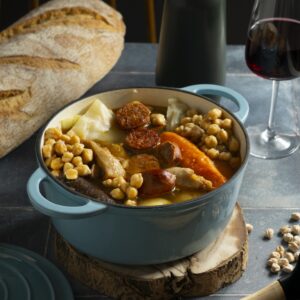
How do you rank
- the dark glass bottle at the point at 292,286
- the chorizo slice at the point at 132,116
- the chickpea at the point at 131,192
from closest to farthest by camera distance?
the dark glass bottle at the point at 292,286 < the chickpea at the point at 131,192 < the chorizo slice at the point at 132,116

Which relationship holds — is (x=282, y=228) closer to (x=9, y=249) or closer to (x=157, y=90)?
(x=157, y=90)

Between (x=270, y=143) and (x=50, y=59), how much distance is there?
1.92 ft

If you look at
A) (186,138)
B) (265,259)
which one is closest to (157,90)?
(186,138)

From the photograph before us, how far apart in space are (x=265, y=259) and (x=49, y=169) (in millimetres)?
455

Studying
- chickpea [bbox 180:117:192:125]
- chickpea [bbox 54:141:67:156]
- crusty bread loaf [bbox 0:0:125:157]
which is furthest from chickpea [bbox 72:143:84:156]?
crusty bread loaf [bbox 0:0:125:157]

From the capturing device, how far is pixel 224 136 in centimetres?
128

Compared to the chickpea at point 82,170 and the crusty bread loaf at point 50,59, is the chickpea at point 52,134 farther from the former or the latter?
the crusty bread loaf at point 50,59

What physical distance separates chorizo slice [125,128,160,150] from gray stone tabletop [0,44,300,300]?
250mm

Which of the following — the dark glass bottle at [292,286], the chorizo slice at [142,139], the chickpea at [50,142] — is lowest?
the dark glass bottle at [292,286]

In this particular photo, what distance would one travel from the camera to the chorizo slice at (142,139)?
4.22ft

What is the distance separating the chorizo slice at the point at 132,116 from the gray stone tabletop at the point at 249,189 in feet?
0.86

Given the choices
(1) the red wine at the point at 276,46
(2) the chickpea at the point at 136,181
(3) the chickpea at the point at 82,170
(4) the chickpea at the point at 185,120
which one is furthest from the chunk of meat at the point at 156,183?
(1) the red wine at the point at 276,46

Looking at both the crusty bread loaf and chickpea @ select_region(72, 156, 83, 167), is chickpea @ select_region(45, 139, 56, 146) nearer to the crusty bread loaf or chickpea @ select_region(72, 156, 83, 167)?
chickpea @ select_region(72, 156, 83, 167)

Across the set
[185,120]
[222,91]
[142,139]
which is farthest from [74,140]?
[222,91]
